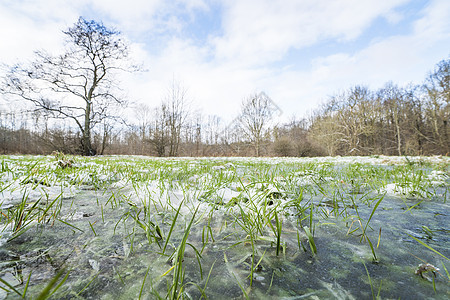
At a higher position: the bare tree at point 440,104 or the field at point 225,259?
the bare tree at point 440,104

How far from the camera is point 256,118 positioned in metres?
22.3

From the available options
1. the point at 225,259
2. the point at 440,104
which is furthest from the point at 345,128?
the point at 225,259

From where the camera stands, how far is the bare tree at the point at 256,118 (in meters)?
21.8

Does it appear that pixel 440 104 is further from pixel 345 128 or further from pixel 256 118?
pixel 256 118

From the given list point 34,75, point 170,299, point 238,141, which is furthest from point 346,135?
point 34,75

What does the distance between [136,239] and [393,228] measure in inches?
57.2

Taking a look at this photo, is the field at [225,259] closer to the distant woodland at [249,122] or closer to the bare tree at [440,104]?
the distant woodland at [249,122]

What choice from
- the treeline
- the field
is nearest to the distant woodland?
the treeline

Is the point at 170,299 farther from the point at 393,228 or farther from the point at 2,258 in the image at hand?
the point at 393,228

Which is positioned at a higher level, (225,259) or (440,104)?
(440,104)

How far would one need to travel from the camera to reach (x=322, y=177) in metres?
2.67

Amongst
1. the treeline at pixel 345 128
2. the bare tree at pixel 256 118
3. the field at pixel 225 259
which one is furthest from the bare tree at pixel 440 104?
the field at pixel 225 259

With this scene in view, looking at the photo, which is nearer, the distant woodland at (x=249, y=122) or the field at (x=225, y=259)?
the field at (x=225, y=259)

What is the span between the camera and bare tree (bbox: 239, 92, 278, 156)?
2175 centimetres
